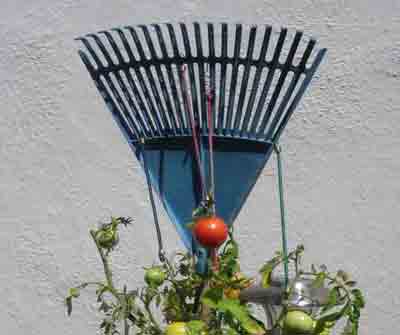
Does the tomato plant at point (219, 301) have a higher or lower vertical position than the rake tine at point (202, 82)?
lower

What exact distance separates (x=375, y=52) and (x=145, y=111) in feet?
3.22

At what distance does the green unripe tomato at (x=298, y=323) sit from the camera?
0.96 meters

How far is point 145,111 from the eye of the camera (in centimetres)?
128

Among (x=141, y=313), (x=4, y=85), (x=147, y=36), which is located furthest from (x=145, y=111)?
(x=4, y=85)

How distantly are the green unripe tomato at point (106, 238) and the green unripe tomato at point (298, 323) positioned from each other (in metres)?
0.31

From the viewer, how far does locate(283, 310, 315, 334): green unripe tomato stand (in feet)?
3.15

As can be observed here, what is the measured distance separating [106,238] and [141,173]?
0.89 m

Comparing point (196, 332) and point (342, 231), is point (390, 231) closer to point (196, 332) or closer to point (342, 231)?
point (342, 231)

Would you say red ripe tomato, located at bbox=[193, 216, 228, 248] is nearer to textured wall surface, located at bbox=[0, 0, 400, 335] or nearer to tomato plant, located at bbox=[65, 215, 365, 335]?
tomato plant, located at bbox=[65, 215, 365, 335]

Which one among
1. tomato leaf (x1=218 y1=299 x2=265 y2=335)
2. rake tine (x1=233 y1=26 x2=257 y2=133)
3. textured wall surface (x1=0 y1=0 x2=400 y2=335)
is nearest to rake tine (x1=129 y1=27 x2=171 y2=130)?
rake tine (x1=233 y1=26 x2=257 y2=133)

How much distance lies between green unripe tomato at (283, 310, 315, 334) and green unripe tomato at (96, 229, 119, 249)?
0.31 metres

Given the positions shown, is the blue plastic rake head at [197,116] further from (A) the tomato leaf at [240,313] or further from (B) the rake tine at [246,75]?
(A) the tomato leaf at [240,313]

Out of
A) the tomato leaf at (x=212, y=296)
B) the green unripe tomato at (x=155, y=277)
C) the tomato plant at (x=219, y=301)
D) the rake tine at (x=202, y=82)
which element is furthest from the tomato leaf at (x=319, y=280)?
the rake tine at (x=202, y=82)

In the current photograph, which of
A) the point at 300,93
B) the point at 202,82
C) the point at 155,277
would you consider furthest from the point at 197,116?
the point at 155,277
